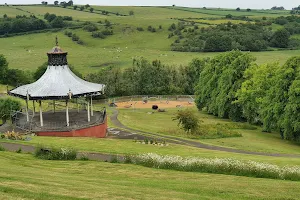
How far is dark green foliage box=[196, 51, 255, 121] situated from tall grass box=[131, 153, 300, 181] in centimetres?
3970

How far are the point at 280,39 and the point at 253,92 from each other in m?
109

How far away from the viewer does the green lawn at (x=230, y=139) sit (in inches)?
1819

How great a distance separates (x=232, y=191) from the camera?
20.5 meters

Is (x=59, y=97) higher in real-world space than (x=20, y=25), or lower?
lower

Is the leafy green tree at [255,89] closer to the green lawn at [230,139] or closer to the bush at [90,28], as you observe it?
the green lawn at [230,139]

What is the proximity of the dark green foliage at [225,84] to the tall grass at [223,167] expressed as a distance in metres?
39.7

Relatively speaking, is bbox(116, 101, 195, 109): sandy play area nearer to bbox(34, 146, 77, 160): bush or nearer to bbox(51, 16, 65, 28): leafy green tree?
bbox(34, 146, 77, 160): bush

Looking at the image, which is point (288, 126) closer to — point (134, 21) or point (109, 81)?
point (109, 81)

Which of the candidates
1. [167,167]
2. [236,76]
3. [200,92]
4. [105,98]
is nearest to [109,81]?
[105,98]

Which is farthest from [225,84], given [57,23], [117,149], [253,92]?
[57,23]

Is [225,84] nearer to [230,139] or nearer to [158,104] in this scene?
[230,139]

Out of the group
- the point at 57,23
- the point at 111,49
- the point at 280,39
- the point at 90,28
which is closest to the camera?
the point at 111,49

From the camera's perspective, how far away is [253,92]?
203 feet

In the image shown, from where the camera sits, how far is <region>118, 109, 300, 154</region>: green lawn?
4620 centimetres
